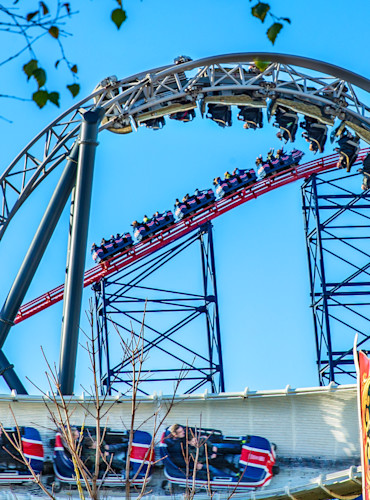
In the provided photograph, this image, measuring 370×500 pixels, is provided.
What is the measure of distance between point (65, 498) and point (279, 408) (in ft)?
11.2

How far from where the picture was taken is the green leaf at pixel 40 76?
344 centimetres

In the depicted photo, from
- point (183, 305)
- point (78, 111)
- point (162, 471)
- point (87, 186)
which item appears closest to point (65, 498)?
point (162, 471)

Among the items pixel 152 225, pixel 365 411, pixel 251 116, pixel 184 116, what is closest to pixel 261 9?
pixel 365 411

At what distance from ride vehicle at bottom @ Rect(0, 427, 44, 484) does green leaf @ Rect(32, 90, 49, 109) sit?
9473mm

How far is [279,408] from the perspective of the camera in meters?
13.2

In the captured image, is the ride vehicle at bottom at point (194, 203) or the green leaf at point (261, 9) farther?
the ride vehicle at bottom at point (194, 203)

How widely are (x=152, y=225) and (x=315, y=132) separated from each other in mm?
6579

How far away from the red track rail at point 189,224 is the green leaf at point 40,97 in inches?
704

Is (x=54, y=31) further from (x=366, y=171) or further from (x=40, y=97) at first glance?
(x=366, y=171)

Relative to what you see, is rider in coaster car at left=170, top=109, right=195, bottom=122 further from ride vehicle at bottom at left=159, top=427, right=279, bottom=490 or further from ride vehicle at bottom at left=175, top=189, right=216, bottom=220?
ride vehicle at bottom at left=159, top=427, right=279, bottom=490

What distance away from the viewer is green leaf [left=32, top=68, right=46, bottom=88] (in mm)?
3441

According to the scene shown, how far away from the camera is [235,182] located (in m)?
23.6

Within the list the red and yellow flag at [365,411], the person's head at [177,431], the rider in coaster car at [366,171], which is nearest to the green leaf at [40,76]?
the red and yellow flag at [365,411]

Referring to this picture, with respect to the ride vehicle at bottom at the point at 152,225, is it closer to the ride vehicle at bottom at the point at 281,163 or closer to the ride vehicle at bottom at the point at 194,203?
the ride vehicle at bottom at the point at 194,203
